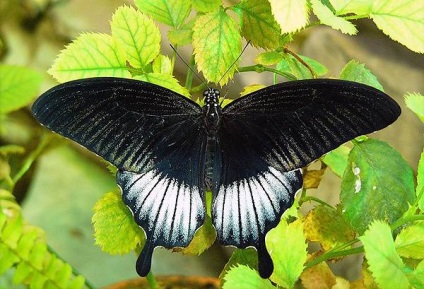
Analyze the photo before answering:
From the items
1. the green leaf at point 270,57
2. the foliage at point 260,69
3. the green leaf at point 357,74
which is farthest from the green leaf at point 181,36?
the green leaf at point 357,74

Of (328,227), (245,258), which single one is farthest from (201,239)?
(328,227)

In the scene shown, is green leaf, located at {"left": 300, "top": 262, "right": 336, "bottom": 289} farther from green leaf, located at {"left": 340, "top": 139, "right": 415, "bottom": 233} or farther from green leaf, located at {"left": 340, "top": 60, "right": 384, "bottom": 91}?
green leaf, located at {"left": 340, "top": 60, "right": 384, "bottom": 91}

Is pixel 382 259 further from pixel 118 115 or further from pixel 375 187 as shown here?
pixel 118 115

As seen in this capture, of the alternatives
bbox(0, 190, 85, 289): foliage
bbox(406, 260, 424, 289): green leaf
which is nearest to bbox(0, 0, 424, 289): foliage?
bbox(406, 260, 424, 289): green leaf

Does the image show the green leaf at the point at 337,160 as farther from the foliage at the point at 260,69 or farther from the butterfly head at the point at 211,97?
the butterfly head at the point at 211,97

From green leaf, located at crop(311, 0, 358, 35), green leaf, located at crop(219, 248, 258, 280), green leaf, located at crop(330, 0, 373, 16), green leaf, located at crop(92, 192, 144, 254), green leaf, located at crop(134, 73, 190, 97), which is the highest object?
green leaf, located at crop(330, 0, 373, 16)

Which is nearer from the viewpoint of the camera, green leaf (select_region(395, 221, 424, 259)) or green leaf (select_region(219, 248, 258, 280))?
green leaf (select_region(395, 221, 424, 259))

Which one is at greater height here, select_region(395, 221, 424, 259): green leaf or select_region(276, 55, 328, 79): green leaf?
select_region(276, 55, 328, 79): green leaf
